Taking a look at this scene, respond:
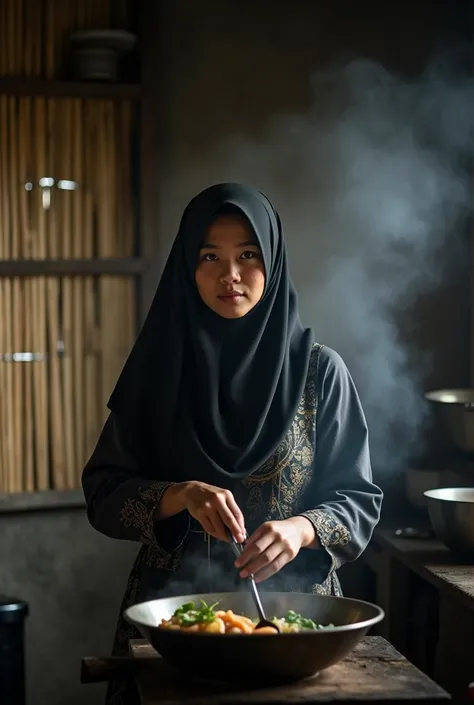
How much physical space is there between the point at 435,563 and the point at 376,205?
1.37m

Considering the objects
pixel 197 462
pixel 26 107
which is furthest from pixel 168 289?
pixel 26 107

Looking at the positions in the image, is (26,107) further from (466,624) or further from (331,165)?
(466,624)

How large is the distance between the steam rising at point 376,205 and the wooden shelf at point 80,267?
0.56 metres

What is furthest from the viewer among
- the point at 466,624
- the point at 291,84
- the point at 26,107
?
the point at 291,84

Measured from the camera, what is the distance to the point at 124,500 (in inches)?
79.4

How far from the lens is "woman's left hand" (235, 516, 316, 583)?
5.83ft

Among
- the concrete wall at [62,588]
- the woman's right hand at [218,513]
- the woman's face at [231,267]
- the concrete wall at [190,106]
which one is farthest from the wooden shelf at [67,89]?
the woman's right hand at [218,513]

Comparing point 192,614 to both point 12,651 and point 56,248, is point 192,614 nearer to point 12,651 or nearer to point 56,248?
point 12,651

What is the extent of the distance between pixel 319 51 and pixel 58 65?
904 mm

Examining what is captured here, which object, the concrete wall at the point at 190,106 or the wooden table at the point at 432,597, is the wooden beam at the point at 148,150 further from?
the wooden table at the point at 432,597

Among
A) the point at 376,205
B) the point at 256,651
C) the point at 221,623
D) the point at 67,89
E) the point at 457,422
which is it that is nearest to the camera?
the point at 256,651

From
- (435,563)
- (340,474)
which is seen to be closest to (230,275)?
(340,474)

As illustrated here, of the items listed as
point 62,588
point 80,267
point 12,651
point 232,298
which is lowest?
point 12,651

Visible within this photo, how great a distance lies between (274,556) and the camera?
1785 mm
